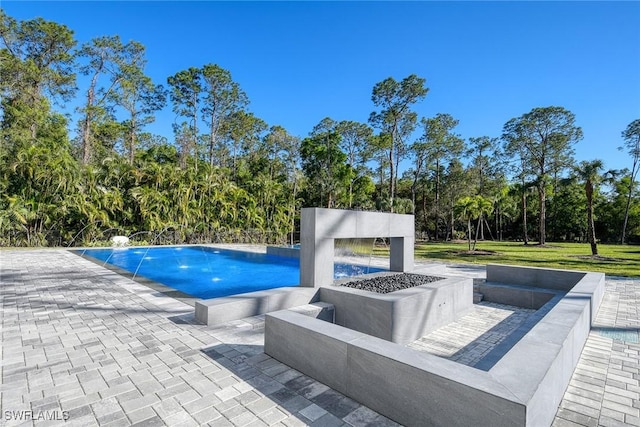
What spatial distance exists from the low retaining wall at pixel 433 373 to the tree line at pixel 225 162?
16.3m

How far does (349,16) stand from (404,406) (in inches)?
603

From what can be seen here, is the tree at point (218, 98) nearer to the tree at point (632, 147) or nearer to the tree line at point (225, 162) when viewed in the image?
the tree line at point (225, 162)

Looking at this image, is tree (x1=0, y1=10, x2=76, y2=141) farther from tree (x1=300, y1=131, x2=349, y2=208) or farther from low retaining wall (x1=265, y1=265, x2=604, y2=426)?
low retaining wall (x1=265, y1=265, x2=604, y2=426)

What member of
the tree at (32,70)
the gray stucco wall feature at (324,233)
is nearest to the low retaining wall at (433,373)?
the gray stucco wall feature at (324,233)

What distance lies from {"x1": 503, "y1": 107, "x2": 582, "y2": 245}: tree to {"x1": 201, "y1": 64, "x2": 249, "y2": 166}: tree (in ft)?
86.9

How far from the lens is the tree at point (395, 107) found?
93.1 feet

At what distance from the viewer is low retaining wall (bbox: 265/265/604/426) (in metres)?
2.00

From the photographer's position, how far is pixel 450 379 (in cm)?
213

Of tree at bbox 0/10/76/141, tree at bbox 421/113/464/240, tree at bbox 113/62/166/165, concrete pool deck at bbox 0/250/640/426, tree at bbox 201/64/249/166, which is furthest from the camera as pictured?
tree at bbox 421/113/464/240

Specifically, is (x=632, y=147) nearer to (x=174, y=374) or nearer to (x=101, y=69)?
(x=174, y=374)

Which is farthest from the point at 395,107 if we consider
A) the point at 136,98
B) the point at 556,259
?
the point at 136,98

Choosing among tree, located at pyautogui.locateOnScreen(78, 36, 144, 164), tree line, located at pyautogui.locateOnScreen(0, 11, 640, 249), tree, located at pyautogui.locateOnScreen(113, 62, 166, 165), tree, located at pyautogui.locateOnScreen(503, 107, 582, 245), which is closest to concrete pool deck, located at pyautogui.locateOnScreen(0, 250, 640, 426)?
tree line, located at pyautogui.locateOnScreen(0, 11, 640, 249)

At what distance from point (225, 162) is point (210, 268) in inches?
865

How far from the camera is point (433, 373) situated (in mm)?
2203
